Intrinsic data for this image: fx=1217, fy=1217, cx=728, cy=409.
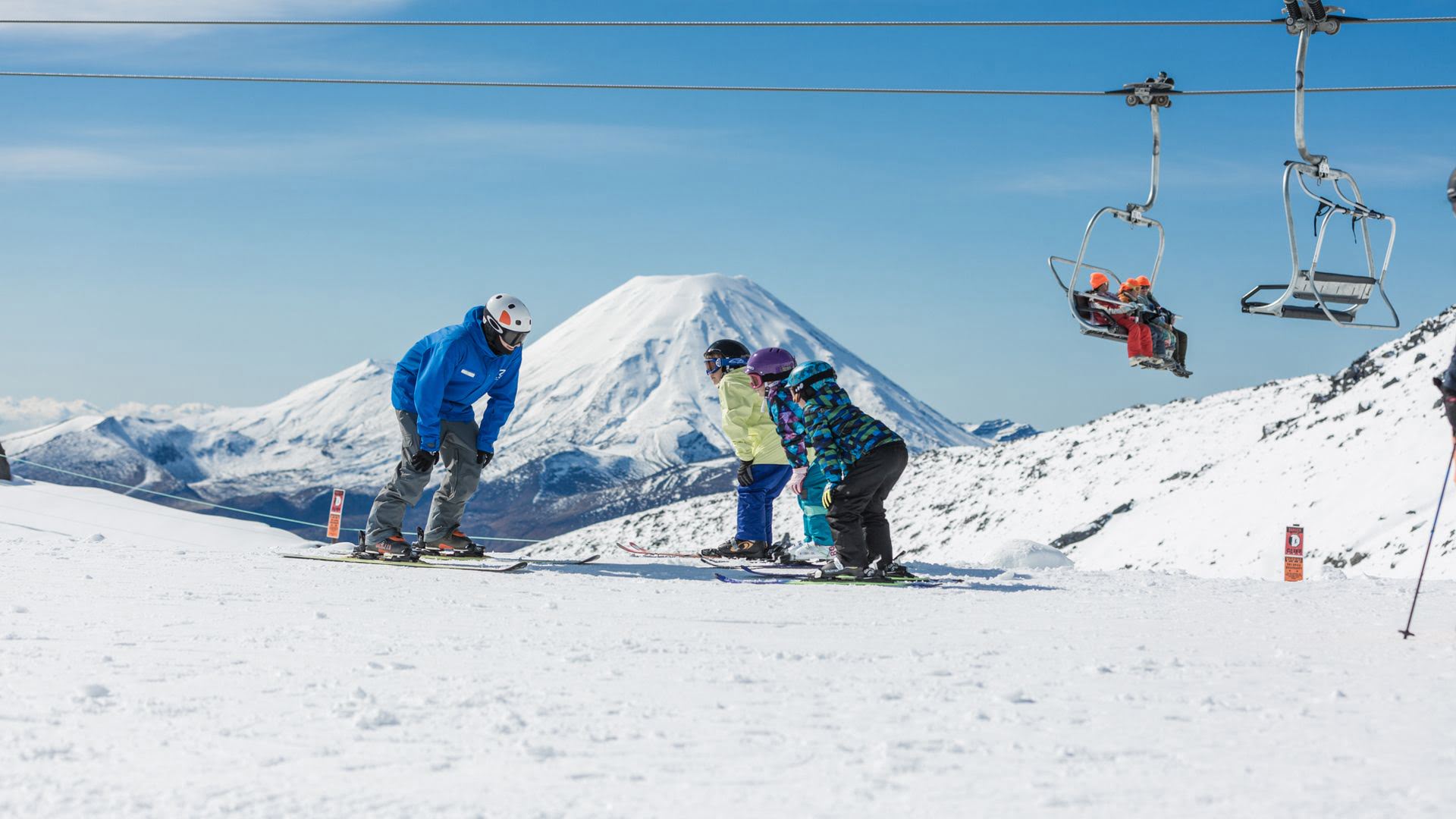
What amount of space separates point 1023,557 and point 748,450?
3.64 metres

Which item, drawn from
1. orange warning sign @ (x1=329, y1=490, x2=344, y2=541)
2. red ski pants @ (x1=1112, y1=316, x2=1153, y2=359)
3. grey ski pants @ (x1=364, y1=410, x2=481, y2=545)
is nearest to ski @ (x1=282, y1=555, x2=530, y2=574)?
grey ski pants @ (x1=364, y1=410, x2=481, y2=545)

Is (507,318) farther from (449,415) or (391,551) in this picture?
(391,551)

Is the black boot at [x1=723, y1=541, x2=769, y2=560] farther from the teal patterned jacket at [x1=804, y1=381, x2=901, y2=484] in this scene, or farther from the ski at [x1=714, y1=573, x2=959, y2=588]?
the teal patterned jacket at [x1=804, y1=381, x2=901, y2=484]

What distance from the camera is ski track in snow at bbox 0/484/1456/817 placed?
2.99 m

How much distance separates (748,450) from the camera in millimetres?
11289

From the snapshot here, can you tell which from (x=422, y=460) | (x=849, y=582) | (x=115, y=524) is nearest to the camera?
(x=849, y=582)

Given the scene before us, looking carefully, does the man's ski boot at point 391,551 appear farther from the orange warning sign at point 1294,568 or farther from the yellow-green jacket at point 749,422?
the orange warning sign at point 1294,568

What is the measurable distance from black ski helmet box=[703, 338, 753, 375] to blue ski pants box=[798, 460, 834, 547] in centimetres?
118

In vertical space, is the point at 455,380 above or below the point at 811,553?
above

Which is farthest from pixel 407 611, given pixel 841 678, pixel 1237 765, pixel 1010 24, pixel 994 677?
pixel 1010 24

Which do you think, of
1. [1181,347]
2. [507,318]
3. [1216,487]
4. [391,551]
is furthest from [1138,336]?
[1216,487]

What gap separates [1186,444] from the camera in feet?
150

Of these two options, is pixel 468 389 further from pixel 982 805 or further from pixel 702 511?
pixel 702 511

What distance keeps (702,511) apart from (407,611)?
4974 cm
